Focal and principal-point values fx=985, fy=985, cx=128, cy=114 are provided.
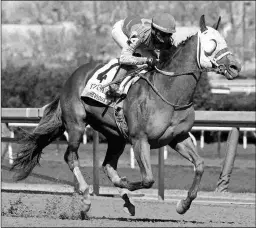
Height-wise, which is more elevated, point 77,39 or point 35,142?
point 35,142

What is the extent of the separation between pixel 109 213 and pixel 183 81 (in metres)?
1.78

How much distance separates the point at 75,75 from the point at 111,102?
0.59m

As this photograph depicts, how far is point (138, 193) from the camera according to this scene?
10.6 metres

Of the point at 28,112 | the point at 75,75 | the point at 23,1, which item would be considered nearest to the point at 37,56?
the point at 23,1

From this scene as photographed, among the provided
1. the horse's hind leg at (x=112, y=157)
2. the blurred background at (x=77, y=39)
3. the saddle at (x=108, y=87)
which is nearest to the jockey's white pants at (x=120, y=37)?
the saddle at (x=108, y=87)

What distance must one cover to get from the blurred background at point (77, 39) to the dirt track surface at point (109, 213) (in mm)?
6396

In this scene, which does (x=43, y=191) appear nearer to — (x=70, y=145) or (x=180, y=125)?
(x=70, y=145)

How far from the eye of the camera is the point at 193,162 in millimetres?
8195

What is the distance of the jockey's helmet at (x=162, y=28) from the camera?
8086 millimetres

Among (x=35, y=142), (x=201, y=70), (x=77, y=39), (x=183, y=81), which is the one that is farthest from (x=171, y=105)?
(x=77, y=39)

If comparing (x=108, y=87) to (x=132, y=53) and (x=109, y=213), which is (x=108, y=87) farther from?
(x=109, y=213)

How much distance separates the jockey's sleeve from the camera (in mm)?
8352

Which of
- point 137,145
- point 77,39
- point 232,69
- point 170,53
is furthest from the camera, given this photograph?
point 77,39

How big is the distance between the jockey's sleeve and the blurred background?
7742 mm
